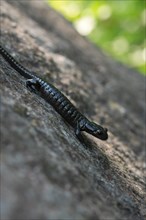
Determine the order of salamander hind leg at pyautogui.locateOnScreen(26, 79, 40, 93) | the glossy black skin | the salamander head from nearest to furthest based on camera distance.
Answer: salamander hind leg at pyautogui.locateOnScreen(26, 79, 40, 93)
the glossy black skin
the salamander head

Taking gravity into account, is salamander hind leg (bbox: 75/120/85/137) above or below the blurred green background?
below

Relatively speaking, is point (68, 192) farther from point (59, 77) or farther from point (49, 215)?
point (59, 77)

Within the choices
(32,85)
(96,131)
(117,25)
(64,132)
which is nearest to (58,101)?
(32,85)

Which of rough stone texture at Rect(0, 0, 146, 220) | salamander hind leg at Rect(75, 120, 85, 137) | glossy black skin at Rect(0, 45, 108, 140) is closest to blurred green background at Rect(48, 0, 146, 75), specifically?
rough stone texture at Rect(0, 0, 146, 220)

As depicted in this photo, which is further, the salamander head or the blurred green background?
the blurred green background

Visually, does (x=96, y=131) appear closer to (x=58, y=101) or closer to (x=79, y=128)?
(x=79, y=128)

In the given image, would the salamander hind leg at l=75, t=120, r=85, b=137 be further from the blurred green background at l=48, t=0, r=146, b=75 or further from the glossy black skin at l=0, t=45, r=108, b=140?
the blurred green background at l=48, t=0, r=146, b=75

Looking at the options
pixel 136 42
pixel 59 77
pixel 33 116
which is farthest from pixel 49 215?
pixel 136 42
